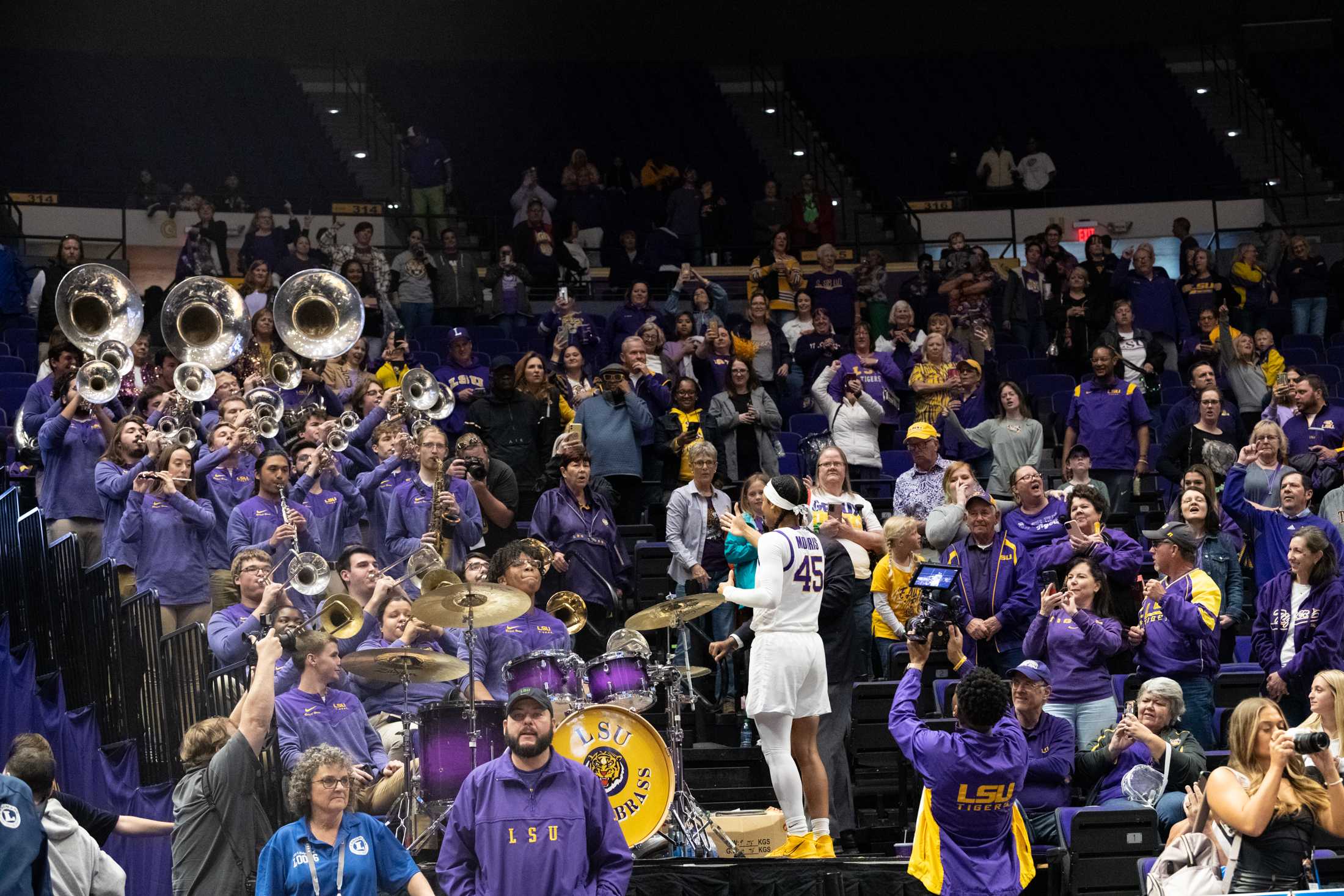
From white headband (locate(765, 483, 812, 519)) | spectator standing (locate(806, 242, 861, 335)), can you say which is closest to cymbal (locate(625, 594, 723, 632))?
white headband (locate(765, 483, 812, 519))

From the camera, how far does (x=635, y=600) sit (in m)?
10.6

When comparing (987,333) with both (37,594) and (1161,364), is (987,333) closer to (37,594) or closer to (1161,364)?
(1161,364)

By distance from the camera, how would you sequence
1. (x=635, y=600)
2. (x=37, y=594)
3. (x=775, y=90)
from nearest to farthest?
(x=37, y=594) < (x=635, y=600) < (x=775, y=90)

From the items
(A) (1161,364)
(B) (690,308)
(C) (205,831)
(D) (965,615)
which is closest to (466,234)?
(B) (690,308)

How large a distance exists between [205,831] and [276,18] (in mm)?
17366

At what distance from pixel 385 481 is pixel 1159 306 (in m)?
7.89

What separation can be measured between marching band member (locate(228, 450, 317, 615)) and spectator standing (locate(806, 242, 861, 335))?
21.9 ft

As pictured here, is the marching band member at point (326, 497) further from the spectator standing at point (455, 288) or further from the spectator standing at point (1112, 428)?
the spectator standing at point (455, 288)

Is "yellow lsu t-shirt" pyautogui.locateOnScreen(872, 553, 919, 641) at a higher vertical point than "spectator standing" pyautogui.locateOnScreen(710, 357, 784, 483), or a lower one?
lower

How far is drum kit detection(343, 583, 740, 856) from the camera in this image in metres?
7.30

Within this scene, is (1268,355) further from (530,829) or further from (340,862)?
(340,862)

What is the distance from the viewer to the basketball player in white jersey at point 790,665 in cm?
759

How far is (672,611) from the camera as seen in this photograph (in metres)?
8.19

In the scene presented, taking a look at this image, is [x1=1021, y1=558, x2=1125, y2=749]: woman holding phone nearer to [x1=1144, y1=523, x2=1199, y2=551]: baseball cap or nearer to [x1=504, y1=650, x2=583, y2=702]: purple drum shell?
[x1=1144, y1=523, x2=1199, y2=551]: baseball cap
